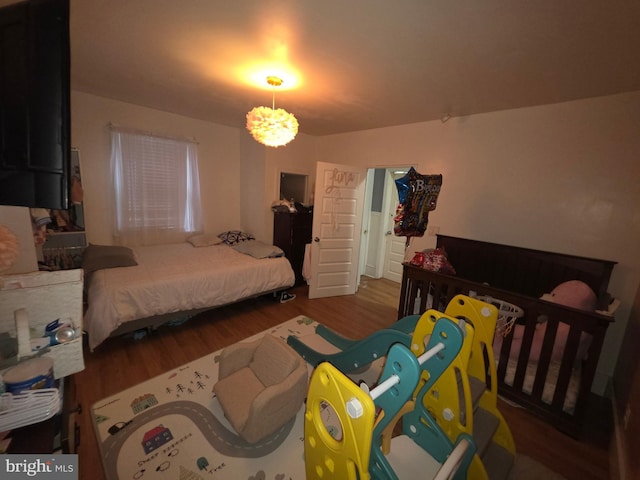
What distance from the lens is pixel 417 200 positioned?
8.29ft

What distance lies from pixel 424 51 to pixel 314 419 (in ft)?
7.09

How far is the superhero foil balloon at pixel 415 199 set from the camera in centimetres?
250

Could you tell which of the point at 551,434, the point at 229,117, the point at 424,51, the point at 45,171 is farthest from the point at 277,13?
the point at 551,434

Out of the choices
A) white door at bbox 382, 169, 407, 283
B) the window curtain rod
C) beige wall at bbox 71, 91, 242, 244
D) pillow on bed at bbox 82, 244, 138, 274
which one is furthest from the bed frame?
the window curtain rod

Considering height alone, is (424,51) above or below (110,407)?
above

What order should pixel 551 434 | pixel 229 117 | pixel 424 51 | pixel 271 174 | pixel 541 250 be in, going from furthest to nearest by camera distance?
pixel 271 174 < pixel 229 117 < pixel 541 250 < pixel 551 434 < pixel 424 51

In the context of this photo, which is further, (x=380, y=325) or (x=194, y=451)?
(x=380, y=325)

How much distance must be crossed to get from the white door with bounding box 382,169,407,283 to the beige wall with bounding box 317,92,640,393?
142cm

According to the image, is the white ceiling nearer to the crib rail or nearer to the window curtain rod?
the window curtain rod

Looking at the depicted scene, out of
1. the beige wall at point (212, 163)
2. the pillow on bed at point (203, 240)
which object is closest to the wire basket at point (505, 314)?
the beige wall at point (212, 163)

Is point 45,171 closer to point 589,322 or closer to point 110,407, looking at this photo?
point 110,407

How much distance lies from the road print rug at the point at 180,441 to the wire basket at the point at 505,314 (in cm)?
171

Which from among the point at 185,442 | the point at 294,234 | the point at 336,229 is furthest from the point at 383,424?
the point at 294,234

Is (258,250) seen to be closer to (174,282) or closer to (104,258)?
(174,282)
